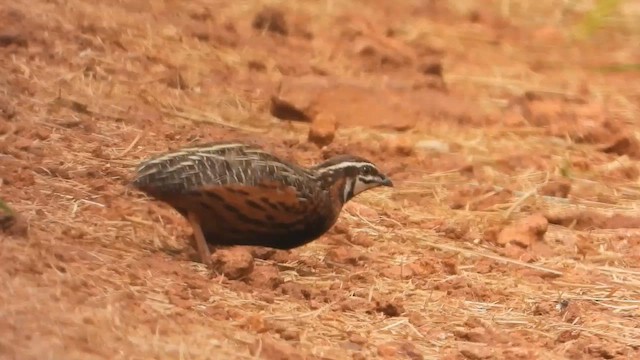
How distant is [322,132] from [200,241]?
2137mm

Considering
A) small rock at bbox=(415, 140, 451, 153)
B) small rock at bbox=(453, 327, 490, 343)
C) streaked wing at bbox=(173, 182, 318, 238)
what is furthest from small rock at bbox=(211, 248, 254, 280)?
small rock at bbox=(415, 140, 451, 153)

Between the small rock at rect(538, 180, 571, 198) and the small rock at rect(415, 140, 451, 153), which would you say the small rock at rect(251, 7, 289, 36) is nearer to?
the small rock at rect(415, 140, 451, 153)

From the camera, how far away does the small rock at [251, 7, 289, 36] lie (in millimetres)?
8602

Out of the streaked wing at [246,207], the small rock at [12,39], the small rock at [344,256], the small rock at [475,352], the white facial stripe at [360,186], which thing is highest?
the small rock at [12,39]

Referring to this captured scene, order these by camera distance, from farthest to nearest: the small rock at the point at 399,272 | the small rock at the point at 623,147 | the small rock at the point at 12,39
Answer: the small rock at the point at 623,147
the small rock at the point at 12,39
the small rock at the point at 399,272

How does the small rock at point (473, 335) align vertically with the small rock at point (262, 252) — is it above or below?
below

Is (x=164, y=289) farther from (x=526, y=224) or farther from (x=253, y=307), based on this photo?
(x=526, y=224)

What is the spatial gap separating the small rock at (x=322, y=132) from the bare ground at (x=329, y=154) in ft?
0.04

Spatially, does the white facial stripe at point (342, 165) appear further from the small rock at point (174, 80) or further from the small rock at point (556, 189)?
the small rock at point (174, 80)

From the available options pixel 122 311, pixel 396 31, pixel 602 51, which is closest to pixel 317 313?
pixel 122 311

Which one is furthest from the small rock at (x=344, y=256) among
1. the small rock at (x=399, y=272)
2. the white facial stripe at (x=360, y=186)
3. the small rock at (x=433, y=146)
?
the small rock at (x=433, y=146)

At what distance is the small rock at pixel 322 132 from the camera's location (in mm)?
6992

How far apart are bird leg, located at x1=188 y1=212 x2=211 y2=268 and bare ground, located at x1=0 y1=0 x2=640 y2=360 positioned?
3.6 inches

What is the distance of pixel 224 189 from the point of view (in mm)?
4906
